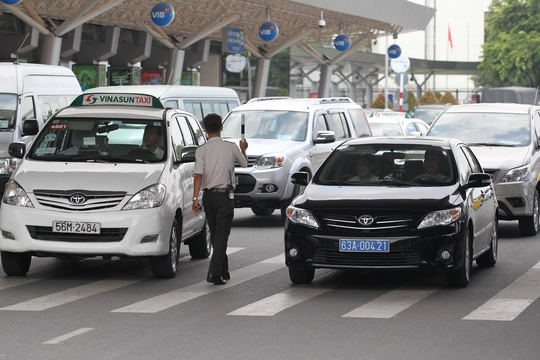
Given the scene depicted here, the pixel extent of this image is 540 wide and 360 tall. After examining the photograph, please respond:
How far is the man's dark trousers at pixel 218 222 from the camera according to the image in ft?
39.2

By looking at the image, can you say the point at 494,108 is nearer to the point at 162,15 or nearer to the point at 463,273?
the point at 463,273

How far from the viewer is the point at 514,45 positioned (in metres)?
88.6

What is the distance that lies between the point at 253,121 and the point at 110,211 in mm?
8465

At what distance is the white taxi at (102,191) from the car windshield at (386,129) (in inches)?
672

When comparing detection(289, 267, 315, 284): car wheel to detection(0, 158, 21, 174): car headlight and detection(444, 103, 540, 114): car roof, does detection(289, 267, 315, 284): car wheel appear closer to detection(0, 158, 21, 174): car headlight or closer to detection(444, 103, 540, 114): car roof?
detection(0, 158, 21, 174): car headlight

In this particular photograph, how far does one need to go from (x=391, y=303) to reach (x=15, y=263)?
4103 millimetres

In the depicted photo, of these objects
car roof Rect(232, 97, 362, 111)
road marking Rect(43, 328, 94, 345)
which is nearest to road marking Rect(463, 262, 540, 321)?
road marking Rect(43, 328, 94, 345)

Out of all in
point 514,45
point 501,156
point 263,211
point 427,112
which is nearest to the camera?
point 501,156

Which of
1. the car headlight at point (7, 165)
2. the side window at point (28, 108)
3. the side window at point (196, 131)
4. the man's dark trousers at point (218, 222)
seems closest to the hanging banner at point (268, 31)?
the side window at point (28, 108)

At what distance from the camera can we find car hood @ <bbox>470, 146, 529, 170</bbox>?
17.0 m

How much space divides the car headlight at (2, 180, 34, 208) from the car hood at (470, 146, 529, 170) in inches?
286

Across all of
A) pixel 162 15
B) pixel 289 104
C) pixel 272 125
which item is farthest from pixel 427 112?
pixel 272 125

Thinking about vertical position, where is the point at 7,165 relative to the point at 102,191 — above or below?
below

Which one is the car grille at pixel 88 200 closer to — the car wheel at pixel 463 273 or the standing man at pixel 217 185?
the standing man at pixel 217 185
